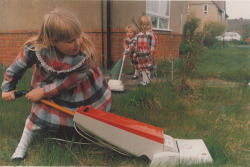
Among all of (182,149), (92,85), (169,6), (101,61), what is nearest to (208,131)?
(182,149)

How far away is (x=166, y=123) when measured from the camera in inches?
102

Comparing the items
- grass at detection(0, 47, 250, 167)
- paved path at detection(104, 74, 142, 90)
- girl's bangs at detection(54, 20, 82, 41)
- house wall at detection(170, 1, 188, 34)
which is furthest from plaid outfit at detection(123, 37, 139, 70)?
house wall at detection(170, 1, 188, 34)

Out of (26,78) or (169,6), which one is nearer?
(26,78)

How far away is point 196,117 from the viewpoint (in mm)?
2639

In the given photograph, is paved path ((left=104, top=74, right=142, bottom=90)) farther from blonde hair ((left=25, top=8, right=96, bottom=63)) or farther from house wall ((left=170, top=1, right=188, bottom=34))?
house wall ((left=170, top=1, right=188, bottom=34))

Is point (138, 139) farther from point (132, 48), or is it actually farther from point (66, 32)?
point (132, 48)

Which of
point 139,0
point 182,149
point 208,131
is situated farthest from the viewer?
point 139,0

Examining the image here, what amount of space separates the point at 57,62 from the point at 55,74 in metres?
0.11

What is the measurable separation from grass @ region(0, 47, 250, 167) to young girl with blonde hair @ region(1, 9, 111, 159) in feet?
0.58

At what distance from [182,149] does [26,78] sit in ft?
9.62

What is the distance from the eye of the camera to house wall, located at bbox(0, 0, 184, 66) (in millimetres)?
5410

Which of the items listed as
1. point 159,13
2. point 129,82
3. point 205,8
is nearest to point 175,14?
point 159,13

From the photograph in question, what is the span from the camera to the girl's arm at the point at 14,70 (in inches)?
77.8

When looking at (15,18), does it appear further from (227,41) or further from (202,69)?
(227,41)
